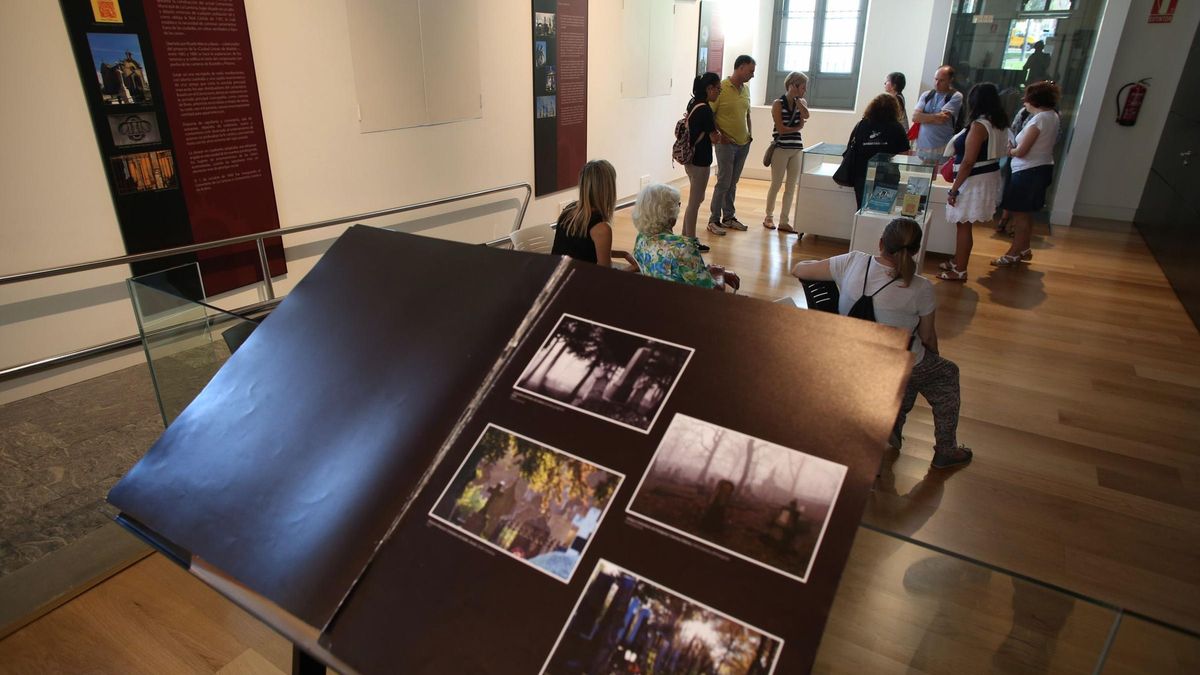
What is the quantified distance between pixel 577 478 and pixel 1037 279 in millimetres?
5967

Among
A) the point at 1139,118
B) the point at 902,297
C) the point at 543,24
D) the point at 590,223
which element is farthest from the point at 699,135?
the point at 1139,118

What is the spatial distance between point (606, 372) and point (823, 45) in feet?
31.5

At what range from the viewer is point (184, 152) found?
346cm

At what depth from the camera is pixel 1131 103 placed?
6805 mm

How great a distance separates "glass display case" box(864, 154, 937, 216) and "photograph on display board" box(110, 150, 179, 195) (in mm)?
4605

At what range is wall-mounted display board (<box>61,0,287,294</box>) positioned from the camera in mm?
3107

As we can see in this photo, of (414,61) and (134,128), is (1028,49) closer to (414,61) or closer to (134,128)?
(414,61)

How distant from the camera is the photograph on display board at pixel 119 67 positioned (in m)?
3.06

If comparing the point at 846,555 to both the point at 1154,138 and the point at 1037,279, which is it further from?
the point at 1154,138

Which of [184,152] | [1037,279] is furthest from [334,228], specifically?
[1037,279]

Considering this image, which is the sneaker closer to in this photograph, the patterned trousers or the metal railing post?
the patterned trousers

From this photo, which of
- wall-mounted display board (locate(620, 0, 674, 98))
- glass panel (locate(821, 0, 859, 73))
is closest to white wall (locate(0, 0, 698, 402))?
wall-mounted display board (locate(620, 0, 674, 98))

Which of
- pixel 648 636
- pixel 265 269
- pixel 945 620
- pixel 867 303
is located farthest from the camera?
pixel 265 269

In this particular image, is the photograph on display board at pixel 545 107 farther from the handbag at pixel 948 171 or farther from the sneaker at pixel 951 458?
the sneaker at pixel 951 458
